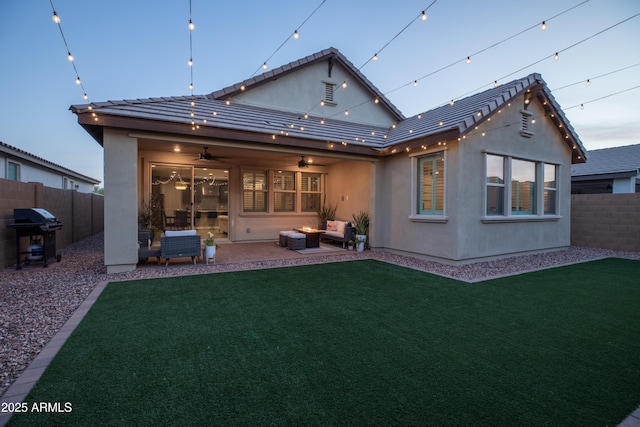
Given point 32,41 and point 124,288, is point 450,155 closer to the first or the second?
point 124,288

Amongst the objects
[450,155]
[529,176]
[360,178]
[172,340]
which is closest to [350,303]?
[172,340]

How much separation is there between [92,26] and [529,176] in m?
10.8

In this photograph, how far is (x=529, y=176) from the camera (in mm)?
8680

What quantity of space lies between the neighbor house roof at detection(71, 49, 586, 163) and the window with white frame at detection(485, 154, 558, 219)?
1351 mm

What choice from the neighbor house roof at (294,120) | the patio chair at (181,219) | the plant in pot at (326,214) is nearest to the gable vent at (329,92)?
the neighbor house roof at (294,120)

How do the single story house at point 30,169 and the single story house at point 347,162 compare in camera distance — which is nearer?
the single story house at point 347,162

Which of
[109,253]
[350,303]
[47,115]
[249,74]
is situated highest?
[249,74]

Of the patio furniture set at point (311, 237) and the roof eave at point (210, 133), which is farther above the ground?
A: the roof eave at point (210, 133)

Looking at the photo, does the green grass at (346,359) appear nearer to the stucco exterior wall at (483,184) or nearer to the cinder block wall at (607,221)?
the stucco exterior wall at (483,184)

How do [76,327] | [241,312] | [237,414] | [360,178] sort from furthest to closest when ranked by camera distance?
[360,178] < [241,312] < [76,327] < [237,414]

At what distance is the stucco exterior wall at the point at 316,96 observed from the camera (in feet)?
31.0

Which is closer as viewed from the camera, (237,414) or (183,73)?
(237,414)

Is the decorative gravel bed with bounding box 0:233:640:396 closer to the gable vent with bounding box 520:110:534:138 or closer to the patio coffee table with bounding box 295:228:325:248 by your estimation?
the patio coffee table with bounding box 295:228:325:248

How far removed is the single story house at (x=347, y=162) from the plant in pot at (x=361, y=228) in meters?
0.24
